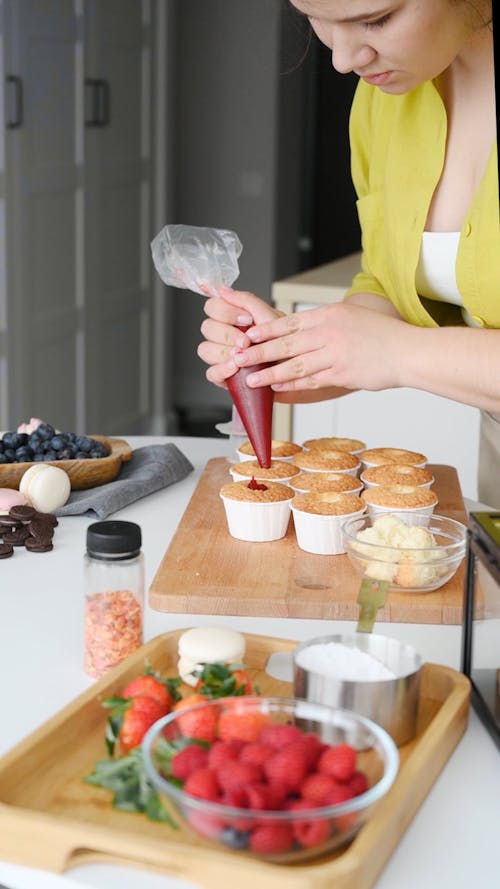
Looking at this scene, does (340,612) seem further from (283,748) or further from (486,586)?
(283,748)

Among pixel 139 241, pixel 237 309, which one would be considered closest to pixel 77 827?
pixel 237 309

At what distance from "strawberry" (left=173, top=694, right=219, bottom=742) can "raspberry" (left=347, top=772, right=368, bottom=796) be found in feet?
0.41

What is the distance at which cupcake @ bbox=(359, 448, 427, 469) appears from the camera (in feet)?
5.99

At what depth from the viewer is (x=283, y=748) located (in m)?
0.87

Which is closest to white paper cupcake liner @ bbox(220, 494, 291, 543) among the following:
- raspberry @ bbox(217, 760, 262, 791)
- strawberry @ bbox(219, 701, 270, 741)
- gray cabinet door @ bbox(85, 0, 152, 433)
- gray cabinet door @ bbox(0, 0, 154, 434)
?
strawberry @ bbox(219, 701, 270, 741)

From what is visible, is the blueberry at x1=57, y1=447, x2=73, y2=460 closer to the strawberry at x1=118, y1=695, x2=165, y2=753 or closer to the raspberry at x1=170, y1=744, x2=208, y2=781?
the strawberry at x1=118, y1=695, x2=165, y2=753

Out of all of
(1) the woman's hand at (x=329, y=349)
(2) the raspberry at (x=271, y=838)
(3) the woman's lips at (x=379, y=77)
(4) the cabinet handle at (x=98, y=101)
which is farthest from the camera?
(4) the cabinet handle at (x=98, y=101)

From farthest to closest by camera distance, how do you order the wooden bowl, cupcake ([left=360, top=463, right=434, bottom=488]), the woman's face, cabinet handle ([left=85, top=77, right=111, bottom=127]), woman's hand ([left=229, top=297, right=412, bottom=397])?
cabinet handle ([left=85, top=77, right=111, bottom=127]), the wooden bowl, cupcake ([left=360, top=463, right=434, bottom=488]), woman's hand ([left=229, top=297, right=412, bottom=397]), the woman's face

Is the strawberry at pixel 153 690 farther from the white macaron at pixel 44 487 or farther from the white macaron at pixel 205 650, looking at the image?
the white macaron at pixel 44 487

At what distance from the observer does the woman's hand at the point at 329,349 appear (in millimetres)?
1597

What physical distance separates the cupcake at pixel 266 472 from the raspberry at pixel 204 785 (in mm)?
895

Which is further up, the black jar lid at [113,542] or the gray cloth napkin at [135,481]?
the black jar lid at [113,542]

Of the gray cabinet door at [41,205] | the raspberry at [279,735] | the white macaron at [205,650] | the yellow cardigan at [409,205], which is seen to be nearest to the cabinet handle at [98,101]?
the gray cabinet door at [41,205]

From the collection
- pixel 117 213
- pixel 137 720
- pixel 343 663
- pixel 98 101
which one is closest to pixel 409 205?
pixel 343 663
